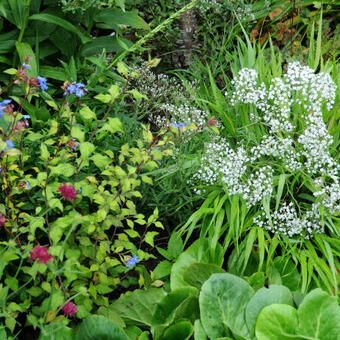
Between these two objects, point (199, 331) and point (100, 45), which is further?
point (100, 45)

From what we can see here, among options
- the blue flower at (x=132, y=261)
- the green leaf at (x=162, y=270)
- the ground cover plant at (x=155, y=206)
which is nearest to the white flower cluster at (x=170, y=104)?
the ground cover plant at (x=155, y=206)

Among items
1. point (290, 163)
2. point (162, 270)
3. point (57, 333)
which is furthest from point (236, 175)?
point (57, 333)

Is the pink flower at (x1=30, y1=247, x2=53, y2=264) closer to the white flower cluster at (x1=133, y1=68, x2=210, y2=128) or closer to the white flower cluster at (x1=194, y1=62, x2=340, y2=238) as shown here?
the white flower cluster at (x1=194, y1=62, x2=340, y2=238)

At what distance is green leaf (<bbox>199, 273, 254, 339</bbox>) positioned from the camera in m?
1.81

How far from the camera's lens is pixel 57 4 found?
2.95 meters

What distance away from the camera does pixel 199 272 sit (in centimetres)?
207

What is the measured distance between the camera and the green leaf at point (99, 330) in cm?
170

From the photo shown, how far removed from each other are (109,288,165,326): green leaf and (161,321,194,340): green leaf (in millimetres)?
221

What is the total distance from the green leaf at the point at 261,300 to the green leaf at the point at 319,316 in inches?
4.1

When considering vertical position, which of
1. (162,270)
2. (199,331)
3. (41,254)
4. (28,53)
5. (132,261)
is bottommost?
(162,270)

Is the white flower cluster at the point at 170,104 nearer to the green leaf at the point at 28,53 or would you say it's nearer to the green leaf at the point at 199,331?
the green leaf at the point at 28,53

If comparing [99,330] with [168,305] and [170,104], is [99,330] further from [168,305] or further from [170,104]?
[170,104]

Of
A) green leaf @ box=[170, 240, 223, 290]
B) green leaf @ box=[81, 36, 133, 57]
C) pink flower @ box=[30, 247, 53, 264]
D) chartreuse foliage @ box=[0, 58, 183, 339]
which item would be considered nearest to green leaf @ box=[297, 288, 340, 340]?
green leaf @ box=[170, 240, 223, 290]

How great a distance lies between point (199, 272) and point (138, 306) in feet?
1.04
